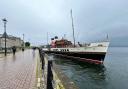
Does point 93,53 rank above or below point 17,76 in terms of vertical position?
above

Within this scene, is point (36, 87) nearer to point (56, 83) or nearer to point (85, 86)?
point (56, 83)

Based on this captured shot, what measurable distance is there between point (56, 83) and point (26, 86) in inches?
133

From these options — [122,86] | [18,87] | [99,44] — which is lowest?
[122,86]

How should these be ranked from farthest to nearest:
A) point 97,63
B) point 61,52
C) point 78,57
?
point 61,52 → point 78,57 → point 97,63

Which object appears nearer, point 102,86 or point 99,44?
point 102,86

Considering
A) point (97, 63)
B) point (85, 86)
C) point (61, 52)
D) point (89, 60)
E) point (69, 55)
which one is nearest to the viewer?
point (85, 86)

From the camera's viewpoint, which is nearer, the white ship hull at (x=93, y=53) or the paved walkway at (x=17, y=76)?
the paved walkway at (x=17, y=76)

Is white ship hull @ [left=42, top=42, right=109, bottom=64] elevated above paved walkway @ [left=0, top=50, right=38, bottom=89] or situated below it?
above

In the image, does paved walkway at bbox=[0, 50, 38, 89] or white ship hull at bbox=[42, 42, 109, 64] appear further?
white ship hull at bbox=[42, 42, 109, 64]

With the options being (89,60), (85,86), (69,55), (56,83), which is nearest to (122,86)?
(85,86)

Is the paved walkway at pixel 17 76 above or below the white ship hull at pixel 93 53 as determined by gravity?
below

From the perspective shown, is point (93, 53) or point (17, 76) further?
point (93, 53)

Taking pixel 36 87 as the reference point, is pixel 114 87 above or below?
below

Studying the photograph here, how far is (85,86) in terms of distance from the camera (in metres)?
18.8
